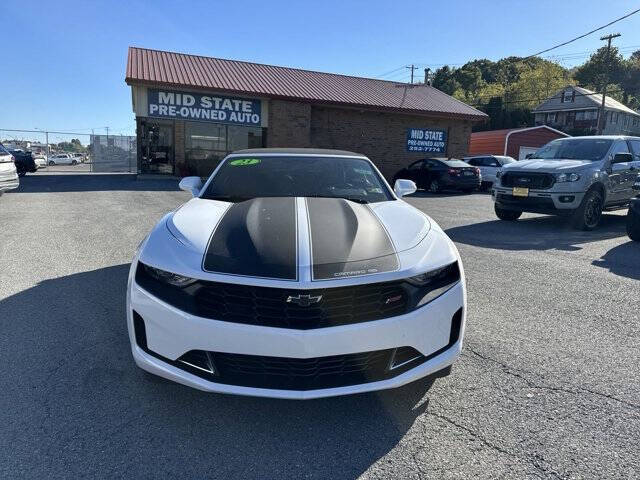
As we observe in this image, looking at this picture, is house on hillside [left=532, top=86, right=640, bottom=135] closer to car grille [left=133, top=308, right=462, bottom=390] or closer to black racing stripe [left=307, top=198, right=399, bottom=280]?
black racing stripe [left=307, top=198, right=399, bottom=280]

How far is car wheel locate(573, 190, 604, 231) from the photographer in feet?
28.2

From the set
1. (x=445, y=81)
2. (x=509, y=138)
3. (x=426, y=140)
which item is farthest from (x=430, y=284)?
(x=445, y=81)

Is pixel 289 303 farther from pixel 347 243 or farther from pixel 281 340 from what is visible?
pixel 347 243

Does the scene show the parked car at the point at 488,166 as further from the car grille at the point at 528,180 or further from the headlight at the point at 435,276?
the headlight at the point at 435,276

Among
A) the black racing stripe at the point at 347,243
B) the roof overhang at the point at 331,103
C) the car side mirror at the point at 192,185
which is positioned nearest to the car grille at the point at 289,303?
the black racing stripe at the point at 347,243

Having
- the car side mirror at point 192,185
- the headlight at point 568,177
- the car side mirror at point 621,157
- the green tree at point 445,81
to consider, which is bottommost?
the car side mirror at point 192,185

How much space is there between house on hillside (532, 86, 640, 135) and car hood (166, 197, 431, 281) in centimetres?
6008

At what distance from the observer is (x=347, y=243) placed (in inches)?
100

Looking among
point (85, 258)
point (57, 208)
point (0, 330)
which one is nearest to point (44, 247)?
point (85, 258)

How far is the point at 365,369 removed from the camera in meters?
2.28

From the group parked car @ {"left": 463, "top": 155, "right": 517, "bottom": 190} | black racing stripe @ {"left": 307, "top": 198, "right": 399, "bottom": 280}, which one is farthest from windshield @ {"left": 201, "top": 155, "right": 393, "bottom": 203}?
parked car @ {"left": 463, "top": 155, "right": 517, "bottom": 190}

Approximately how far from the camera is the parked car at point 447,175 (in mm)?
16281

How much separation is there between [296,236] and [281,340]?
67 cm

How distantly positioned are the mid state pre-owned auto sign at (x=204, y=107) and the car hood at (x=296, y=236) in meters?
16.3
